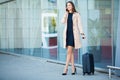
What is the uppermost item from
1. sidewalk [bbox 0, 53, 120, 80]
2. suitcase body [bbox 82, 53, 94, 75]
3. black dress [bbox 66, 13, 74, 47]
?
black dress [bbox 66, 13, 74, 47]

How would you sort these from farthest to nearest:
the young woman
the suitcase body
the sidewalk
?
the young woman → the suitcase body → the sidewalk

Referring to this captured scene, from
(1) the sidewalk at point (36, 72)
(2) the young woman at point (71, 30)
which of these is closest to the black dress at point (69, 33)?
(2) the young woman at point (71, 30)

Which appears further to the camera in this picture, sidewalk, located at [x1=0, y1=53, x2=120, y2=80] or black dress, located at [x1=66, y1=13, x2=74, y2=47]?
black dress, located at [x1=66, y1=13, x2=74, y2=47]

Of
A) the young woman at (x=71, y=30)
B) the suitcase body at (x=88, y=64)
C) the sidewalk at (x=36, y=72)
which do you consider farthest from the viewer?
the young woman at (x=71, y=30)

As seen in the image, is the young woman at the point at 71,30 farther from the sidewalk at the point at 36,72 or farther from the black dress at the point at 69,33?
the sidewalk at the point at 36,72

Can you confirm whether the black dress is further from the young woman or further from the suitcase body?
the suitcase body

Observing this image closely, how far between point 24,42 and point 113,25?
21.6 ft

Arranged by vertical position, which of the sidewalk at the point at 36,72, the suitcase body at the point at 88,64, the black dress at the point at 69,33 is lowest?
the sidewalk at the point at 36,72

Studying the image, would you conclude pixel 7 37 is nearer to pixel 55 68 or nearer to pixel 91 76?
pixel 55 68

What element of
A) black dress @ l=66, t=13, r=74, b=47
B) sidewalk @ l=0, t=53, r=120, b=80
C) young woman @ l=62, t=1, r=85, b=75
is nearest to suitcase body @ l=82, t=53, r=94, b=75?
sidewalk @ l=0, t=53, r=120, b=80

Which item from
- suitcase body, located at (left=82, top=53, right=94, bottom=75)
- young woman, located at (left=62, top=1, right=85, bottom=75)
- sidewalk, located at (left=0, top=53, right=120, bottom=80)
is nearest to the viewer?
sidewalk, located at (left=0, top=53, right=120, bottom=80)

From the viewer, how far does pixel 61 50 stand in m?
14.0

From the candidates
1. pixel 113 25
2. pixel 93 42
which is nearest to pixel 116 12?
pixel 113 25

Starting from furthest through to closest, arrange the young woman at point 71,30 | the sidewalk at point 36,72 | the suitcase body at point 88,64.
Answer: the young woman at point 71,30 < the suitcase body at point 88,64 < the sidewalk at point 36,72
